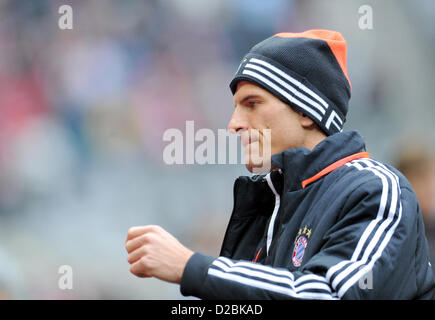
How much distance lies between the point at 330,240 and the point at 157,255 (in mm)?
343

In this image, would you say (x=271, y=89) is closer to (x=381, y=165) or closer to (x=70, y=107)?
(x=381, y=165)

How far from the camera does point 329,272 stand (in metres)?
0.97

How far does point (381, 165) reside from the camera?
1255 millimetres

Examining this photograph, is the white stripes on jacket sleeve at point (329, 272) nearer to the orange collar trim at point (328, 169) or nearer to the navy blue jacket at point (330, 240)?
the navy blue jacket at point (330, 240)

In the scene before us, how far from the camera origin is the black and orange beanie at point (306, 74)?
4.63ft

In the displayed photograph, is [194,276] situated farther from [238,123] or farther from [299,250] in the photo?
[238,123]

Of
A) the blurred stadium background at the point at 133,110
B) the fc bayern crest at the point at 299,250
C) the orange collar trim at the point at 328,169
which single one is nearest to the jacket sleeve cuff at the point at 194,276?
the fc bayern crest at the point at 299,250

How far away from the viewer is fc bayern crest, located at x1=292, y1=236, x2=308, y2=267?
114 cm

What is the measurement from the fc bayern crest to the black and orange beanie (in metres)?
0.38

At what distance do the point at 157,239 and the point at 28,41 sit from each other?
10.5ft

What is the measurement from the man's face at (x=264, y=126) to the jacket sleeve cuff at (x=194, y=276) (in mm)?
465

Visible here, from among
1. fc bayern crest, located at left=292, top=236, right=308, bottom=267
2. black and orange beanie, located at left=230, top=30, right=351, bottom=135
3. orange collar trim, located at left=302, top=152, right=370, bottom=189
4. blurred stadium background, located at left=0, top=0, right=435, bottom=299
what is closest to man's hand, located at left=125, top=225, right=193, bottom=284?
fc bayern crest, located at left=292, top=236, right=308, bottom=267

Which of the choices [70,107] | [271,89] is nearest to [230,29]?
[70,107]

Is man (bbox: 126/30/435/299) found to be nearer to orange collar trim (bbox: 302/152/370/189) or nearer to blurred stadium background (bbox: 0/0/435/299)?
orange collar trim (bbox: 302/152/370/189)
